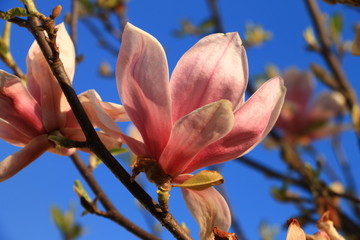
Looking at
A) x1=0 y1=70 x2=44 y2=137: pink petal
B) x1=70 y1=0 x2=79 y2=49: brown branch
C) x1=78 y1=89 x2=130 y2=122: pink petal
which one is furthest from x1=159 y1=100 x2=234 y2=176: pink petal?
x1=70 y1=0 x2=79 y2=49: brown branch

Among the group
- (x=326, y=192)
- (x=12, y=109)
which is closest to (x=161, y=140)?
(x=12, y=109)

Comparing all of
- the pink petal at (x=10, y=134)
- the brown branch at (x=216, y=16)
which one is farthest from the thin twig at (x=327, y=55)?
the pink petal at (x=10, y=134)

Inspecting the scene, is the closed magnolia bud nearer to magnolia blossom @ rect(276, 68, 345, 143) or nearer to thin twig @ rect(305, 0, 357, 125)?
thin twig @ rect(305, 0, 357, 125)

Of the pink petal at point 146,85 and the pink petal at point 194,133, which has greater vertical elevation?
the pink petal at point 146,85

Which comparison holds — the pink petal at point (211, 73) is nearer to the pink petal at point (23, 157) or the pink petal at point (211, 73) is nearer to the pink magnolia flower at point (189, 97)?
the pink magnolia flower at point (189, 97)

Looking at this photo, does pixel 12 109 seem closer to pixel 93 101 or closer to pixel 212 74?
pixel 93 101

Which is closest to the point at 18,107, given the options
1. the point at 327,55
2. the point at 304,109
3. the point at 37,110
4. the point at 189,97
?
the point at 37,110
